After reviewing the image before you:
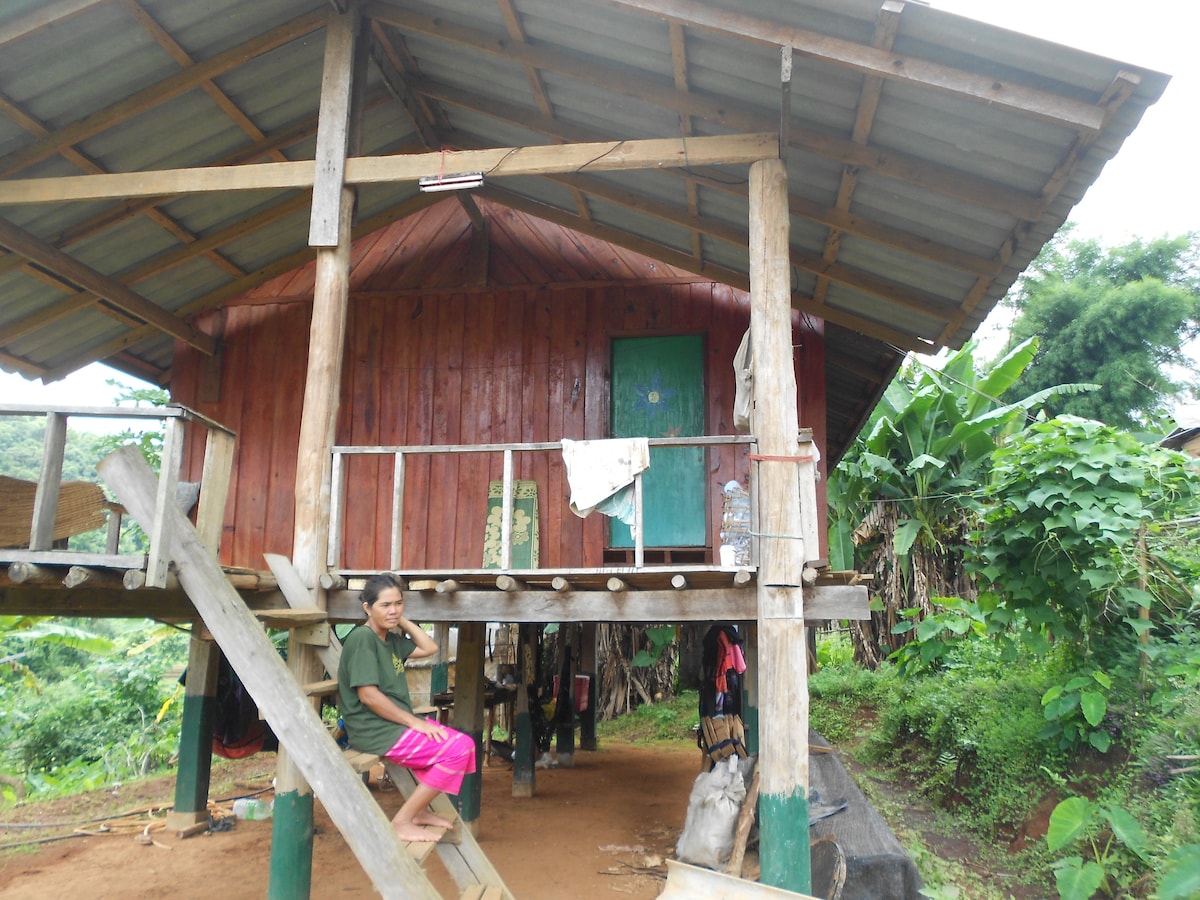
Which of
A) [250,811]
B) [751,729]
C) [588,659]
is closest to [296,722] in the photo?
[751,729]

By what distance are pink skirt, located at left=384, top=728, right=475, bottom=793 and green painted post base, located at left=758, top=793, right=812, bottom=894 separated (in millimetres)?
1807

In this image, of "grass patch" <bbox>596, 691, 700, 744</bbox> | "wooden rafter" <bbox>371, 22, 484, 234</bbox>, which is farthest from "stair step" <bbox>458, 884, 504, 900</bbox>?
"grass patch" <bbox>596, 691, 700, 744</bbox>

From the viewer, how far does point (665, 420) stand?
27.3 ft

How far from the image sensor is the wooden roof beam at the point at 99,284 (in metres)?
7.13

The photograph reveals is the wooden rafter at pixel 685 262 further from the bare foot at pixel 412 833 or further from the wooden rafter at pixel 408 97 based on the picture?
the bare foot at pixel 412 833

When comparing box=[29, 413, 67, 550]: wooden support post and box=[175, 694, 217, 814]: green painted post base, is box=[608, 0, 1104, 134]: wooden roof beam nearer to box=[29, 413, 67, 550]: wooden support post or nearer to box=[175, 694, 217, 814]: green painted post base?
box=[29, 413, 67, 550]: wooden support post

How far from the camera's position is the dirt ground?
23.4 feet

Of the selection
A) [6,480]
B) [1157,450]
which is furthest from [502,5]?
[1157,450]

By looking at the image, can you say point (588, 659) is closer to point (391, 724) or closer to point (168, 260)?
point (168, 260)

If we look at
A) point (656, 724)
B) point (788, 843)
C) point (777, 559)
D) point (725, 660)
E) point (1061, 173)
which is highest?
point (1061, 173)

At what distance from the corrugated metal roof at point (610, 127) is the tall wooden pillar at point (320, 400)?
67 cm

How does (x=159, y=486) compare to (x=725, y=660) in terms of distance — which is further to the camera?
(x=725, y=660)

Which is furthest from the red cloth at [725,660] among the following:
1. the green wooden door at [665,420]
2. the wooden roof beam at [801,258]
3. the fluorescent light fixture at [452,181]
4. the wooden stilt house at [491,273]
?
the fluorescent light fixture at [452,181]

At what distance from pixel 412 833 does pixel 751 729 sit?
15.5ft
